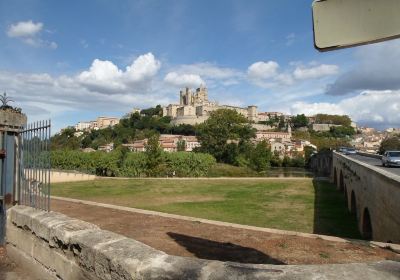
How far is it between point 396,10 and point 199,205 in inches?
639

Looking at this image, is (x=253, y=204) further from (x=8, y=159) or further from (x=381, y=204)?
(x=8, y=159)

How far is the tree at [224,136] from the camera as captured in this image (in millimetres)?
76812

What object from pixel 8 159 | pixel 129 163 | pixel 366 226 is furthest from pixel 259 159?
pixel 8 159

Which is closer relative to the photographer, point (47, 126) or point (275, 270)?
point (275, 270)

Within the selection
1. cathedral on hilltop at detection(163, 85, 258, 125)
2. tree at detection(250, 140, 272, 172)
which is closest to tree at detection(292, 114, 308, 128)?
cathedral on hilltop at detection(163, 85, 258, 125)

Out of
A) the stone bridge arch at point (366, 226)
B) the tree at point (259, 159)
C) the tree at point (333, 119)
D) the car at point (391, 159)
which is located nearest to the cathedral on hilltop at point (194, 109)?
the tree at point (333, 119)

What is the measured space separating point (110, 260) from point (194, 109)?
511ft

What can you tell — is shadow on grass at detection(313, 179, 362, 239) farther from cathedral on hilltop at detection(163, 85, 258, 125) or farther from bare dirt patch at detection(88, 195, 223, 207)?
cathedral on hilltop at detection(163, 85, 258, 125)

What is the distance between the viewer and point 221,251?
6395 mm

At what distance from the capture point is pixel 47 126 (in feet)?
19.0

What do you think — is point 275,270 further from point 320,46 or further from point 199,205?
point 199,205

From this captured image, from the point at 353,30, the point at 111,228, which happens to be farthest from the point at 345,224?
the point at 353,30

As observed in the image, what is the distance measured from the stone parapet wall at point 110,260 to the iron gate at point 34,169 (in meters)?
0.25

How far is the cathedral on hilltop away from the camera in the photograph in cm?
14912
